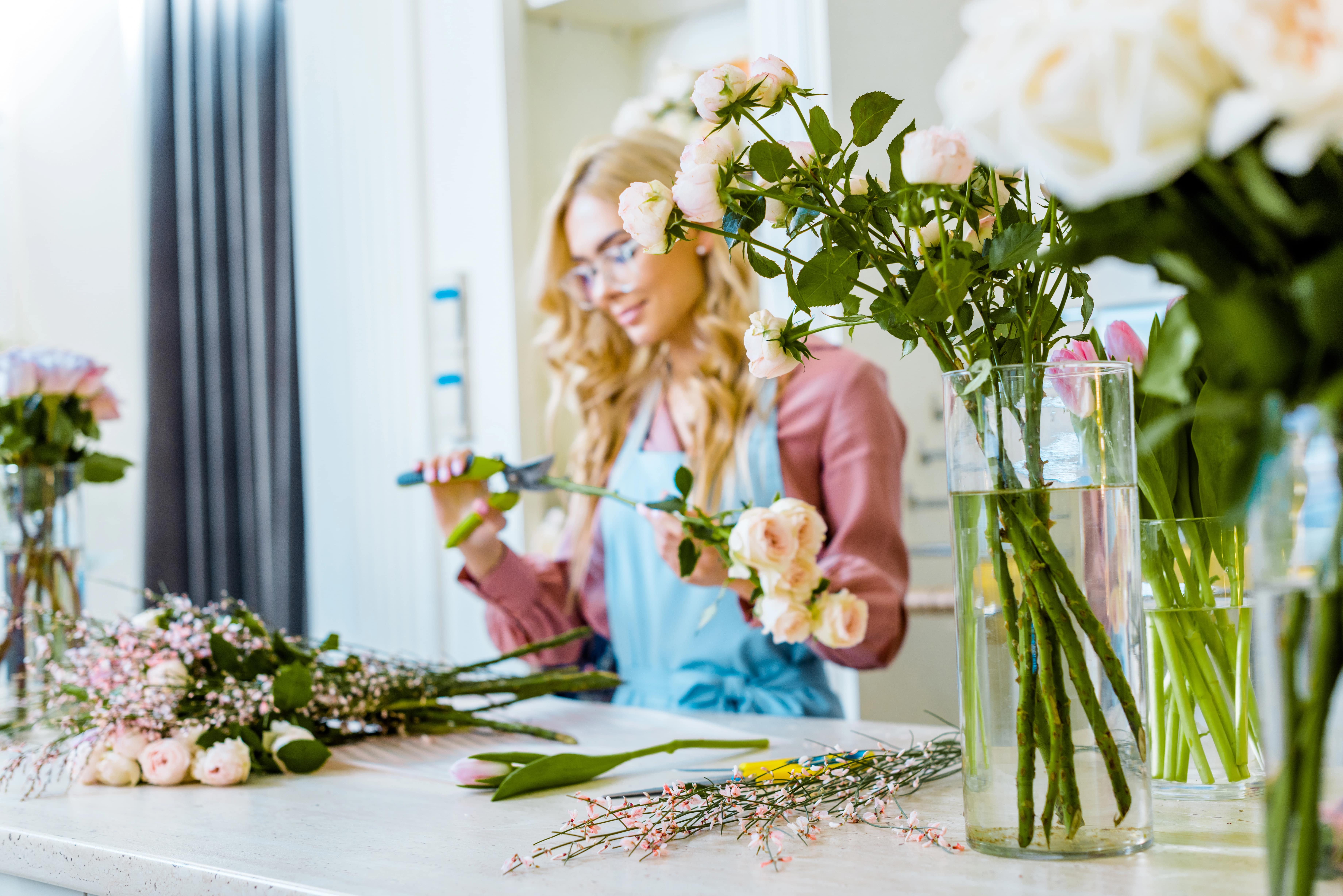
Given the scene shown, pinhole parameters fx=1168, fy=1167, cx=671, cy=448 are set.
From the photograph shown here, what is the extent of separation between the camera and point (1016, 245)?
533 millimetres

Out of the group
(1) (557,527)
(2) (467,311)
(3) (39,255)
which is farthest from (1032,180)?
(3) (39,255)

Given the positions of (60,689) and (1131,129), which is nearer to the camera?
(1131,129)

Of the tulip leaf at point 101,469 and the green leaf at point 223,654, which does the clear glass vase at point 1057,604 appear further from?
the tulip leaf at point 101,469

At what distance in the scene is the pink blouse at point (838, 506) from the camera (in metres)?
1.41

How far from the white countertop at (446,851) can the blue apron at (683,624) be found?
23.1 inches

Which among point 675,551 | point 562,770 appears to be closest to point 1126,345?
point 562,770

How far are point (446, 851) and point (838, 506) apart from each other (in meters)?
0.92

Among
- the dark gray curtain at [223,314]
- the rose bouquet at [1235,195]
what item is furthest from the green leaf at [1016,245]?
the dark gray curtain at [223,314]

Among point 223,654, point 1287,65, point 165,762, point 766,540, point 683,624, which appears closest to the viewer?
point 1287,65

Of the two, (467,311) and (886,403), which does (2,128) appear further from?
(886,403)

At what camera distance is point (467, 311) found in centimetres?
239

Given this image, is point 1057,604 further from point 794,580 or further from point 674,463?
point 674,463

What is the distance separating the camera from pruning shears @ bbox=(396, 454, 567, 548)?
3.77 ft

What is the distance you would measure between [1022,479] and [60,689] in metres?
0.89
